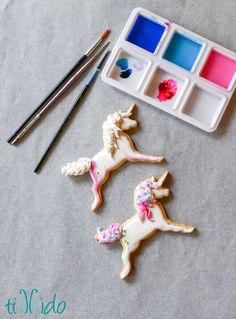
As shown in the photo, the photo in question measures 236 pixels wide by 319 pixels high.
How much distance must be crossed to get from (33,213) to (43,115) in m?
0.25

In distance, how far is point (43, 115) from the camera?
114 cm

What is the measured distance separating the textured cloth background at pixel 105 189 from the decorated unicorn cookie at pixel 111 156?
2cm

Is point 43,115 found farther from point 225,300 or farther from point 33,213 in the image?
point 225,300

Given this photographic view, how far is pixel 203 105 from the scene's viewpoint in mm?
1085

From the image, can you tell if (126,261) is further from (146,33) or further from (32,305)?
(146,33)

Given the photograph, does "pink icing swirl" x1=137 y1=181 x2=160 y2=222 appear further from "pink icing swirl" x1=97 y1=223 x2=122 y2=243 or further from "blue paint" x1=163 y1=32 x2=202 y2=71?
"blue paint" x1=163 y1=32 x2=202 y2=71

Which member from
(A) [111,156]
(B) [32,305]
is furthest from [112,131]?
(B) [32,305]

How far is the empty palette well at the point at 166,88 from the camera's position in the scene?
1086 millimetres

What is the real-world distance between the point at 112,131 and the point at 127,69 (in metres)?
0.16

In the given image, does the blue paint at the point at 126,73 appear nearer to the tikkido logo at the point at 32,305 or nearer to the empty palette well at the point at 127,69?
the empty palette well at the point at 127,69

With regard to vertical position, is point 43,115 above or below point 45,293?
above

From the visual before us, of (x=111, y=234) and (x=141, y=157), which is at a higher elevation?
(x=141, y=157)

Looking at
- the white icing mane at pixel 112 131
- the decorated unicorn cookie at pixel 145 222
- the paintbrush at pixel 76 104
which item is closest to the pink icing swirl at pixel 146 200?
the decorated unicorn cookie at pixel 145 222

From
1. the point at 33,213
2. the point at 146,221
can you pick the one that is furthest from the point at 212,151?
the point at 33,213
